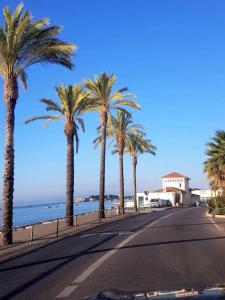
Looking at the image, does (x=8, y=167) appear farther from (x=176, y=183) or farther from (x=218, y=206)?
(x=176, y=183)

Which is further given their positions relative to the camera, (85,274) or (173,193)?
(173,193)

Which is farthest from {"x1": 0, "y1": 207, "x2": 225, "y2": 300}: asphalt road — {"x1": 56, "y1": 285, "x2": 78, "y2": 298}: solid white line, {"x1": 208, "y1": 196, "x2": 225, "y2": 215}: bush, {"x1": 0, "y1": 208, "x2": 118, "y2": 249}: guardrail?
{"x1": 208, "y1": 196, "x2": 225, "y2": 215}: bush

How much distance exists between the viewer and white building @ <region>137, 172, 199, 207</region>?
110 meters

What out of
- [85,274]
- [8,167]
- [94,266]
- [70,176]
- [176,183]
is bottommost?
[85,274]

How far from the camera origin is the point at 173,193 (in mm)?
111625

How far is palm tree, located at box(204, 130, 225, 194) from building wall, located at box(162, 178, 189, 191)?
227 feet

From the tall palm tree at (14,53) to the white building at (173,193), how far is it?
A: 7687 centimetres

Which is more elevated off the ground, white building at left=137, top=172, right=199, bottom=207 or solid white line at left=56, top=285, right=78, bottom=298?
white building at left=137, top=172, right=199, bottom=207

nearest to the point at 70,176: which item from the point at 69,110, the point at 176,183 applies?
the point at 69,110

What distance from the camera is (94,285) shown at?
1050 centimetres

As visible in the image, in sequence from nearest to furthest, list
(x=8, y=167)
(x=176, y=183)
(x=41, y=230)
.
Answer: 1. (x=8, y=167)
2. (x=41, y=230)
3. (x=176, y=183)

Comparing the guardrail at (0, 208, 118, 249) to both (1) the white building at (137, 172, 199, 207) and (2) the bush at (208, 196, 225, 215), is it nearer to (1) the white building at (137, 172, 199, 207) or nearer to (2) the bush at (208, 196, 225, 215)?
(2) the bush at (208, 196, 225, 215)

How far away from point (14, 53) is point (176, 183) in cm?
11424

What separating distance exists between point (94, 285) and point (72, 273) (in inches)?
83.9
